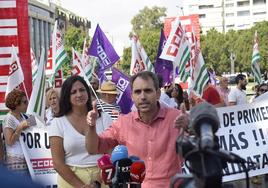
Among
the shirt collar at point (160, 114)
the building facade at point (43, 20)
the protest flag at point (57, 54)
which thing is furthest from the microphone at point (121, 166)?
the building facade at point (43, 20)

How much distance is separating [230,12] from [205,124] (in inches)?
5012

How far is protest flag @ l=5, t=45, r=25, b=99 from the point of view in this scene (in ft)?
21.1

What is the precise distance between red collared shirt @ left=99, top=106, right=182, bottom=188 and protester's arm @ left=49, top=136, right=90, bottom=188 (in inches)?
17.1

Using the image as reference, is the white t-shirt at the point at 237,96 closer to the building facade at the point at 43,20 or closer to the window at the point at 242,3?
the building facade at the point at 43,20

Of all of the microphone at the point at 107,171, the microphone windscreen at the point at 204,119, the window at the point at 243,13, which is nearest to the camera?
the microphone windscreen at the point at 204,119

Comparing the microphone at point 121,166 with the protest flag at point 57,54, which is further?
the protest flag at point 57,54

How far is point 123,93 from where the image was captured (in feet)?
31.0

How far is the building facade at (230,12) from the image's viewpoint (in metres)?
119

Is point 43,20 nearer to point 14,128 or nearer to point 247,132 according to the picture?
point 247,132

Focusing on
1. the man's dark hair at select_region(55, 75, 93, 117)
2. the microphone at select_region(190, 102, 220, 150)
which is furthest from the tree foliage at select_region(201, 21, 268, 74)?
the microphone at select_region(190, 102, 220, 150)

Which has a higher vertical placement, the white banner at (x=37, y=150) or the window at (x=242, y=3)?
the window at (x=242, y=3)

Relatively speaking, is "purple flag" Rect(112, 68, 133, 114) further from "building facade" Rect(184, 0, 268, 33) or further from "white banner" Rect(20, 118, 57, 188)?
"building facade" Rect(184, 0, 268, 33)

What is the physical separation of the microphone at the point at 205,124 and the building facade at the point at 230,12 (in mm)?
118376

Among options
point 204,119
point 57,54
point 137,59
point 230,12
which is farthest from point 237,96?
point 230,12
